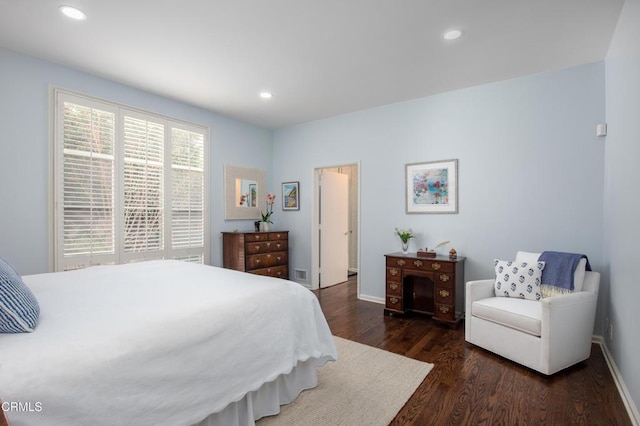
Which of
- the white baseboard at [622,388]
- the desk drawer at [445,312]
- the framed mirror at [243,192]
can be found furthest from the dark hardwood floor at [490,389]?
the framed mirror at [243,192]

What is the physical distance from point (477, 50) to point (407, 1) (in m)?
1.05

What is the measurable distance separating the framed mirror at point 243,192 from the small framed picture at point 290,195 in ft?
Answer: 1.16

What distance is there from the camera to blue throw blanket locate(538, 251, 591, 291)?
2.72 meters

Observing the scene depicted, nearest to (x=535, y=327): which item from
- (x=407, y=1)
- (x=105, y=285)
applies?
(x=407, y=1)

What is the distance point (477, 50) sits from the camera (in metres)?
2.85

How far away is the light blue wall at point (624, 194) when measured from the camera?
1.91 metres

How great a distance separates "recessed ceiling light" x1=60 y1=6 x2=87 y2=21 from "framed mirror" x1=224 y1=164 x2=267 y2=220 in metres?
2.57

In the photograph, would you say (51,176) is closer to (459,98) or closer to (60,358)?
(60,358)

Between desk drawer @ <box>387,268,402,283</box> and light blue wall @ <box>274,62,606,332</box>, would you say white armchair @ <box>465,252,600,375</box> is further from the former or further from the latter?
desk drawer @ <box>387,268,402,283</box>

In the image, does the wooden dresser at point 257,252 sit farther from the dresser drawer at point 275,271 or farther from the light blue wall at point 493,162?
the light blue wall at point 493,162

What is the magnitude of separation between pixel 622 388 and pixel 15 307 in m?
3.50

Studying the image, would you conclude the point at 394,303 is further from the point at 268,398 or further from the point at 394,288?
the point at 268,398

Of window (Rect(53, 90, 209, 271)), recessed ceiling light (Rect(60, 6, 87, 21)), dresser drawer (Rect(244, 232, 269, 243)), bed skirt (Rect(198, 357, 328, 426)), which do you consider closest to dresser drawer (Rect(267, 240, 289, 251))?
dresser drawer (Rect(244, 232, 269, 243))

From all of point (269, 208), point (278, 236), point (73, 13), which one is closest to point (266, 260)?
point (278, 236)
